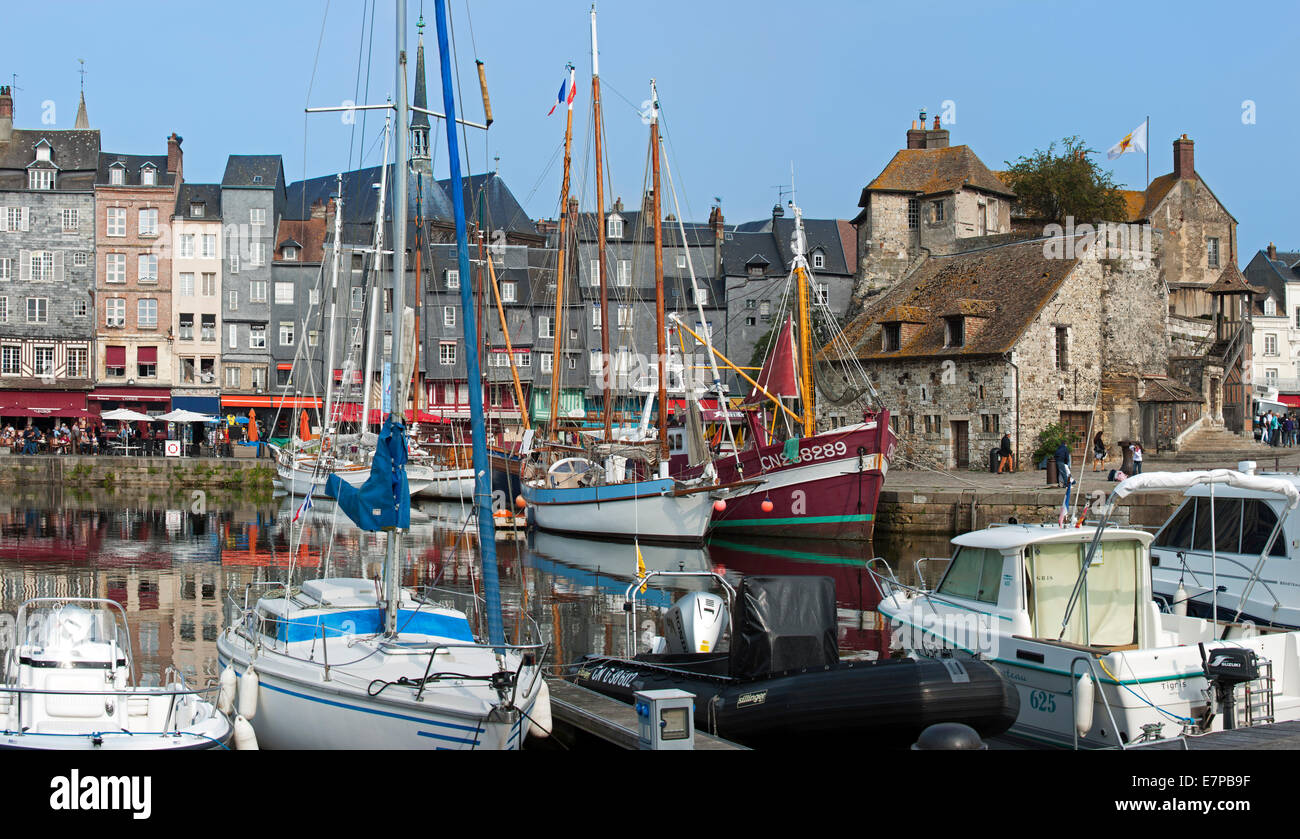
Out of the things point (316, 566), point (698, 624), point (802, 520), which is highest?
point (698, 624)

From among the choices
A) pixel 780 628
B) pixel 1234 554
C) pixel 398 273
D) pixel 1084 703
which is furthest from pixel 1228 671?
pixel 398 273

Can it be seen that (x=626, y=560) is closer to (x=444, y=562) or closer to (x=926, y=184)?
(x=444, y=562)

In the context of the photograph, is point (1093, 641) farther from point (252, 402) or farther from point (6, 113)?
point (6, 113)

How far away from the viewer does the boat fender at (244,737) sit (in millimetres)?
9824

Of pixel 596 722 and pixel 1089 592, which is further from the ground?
pixel 1089 592

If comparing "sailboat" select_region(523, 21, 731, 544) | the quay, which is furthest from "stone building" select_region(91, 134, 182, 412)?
the quay

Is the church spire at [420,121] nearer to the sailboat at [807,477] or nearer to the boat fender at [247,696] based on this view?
the boat fender at [247,696]

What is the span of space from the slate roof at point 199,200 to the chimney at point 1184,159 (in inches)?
1951

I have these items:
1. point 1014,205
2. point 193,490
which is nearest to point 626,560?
point 193,490

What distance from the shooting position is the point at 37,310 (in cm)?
6200

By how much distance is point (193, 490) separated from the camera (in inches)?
1921

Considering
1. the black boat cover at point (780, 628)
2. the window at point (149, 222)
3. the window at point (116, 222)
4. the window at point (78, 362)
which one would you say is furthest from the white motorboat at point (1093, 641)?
the window at point (116, 222)

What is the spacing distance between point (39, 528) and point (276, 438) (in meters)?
27.6

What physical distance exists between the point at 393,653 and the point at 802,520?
22.4m
